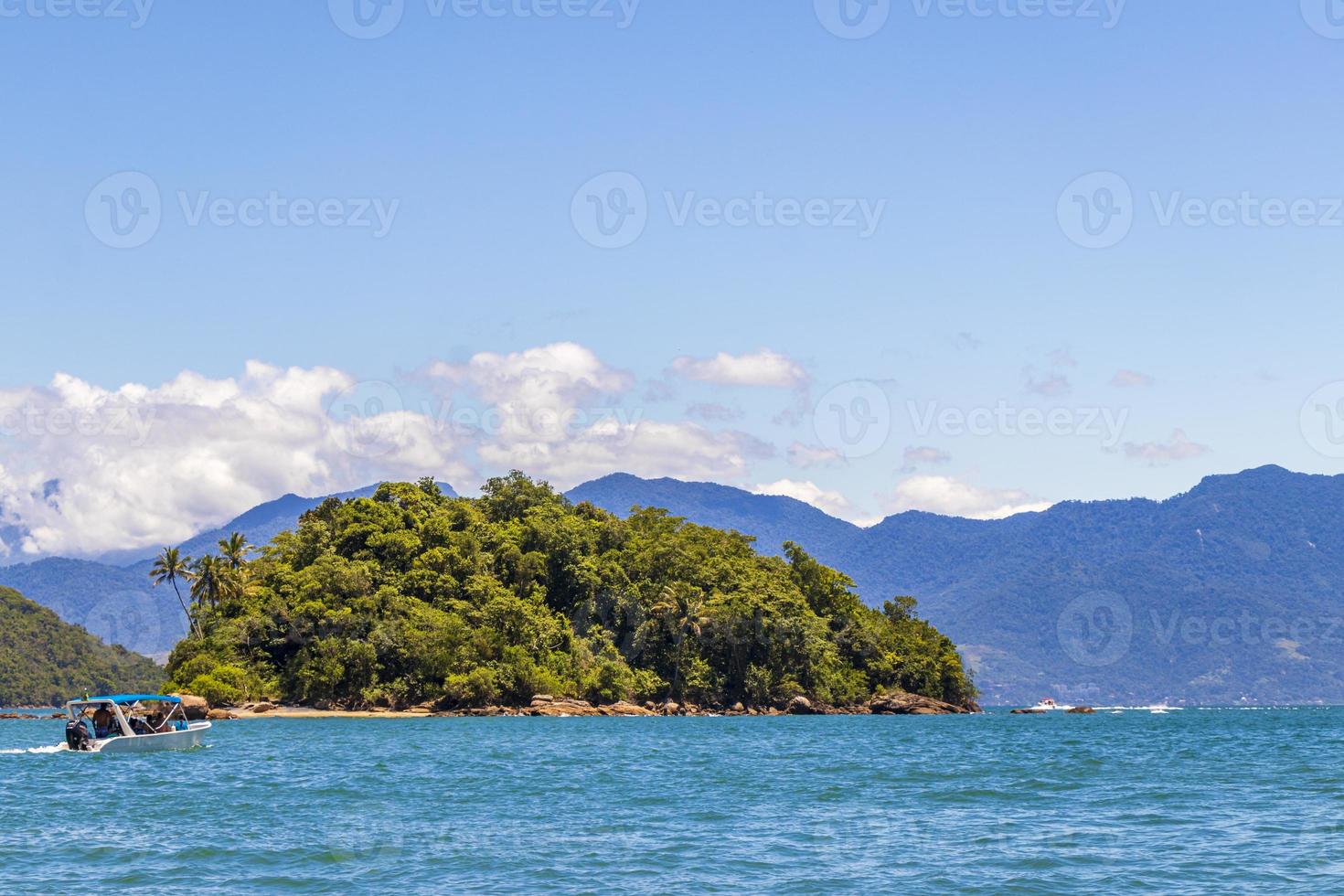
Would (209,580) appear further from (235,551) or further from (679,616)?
(679,616)

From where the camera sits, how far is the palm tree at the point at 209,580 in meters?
126

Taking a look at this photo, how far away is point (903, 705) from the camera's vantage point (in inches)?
5989

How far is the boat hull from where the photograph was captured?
6297 cm

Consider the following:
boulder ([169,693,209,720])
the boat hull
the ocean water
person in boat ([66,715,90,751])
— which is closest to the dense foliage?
boulder ([169,693,209,720])

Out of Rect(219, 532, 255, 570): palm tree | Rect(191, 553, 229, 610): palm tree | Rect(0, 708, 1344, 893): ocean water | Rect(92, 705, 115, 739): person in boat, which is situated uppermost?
Rect(219, 532, 255, 570): palm tree

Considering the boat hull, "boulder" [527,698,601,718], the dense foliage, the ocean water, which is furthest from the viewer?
"boulder" [527,698,601,718]

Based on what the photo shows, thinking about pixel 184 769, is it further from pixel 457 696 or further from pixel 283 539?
pixel 283 539

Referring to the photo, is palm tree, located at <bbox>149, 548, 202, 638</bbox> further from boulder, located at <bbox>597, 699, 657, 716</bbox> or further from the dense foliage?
boulder, located at <bbox>597, 699, 657, 716</bbox>

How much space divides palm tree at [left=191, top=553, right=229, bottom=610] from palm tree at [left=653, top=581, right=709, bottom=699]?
43.8m

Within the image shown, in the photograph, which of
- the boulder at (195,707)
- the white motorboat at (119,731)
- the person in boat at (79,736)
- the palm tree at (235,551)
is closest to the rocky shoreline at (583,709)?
the boulder at (195,707)

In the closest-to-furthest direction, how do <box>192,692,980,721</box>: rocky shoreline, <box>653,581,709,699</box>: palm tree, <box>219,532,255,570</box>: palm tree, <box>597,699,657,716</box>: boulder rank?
<box>192,692,980,721</box>: rocky shoreline, <box>219,532,255,570</box>: palm tree, <box>597,699,657,716</box>: boulder, <box>653,581,709,699</box>: palm tree

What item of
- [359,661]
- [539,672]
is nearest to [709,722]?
[539,672]

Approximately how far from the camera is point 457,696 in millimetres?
124000

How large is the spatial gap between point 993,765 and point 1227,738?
36.5 meters
